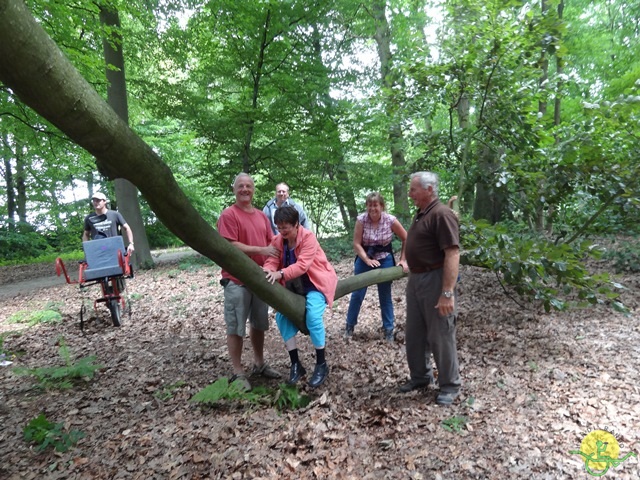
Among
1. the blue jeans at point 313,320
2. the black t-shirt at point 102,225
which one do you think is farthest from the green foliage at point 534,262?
the black t-shirt at point 102,225

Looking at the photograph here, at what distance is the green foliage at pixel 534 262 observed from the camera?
371 centimetres

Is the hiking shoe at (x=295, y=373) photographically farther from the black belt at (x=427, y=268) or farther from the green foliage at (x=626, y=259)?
the green foliage at (x=626, y=259)

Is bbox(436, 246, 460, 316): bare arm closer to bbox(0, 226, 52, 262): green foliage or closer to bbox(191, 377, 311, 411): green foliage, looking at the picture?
bbox(191, 377, 311, 411): green foliage

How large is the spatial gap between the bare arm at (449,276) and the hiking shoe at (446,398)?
723 mm

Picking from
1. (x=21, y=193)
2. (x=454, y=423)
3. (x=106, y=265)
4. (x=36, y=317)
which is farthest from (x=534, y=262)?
(x=21, y=193)

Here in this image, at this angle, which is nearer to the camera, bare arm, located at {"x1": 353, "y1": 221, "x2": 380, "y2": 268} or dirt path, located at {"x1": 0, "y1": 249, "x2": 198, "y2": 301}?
bare arm, located at {"x1": 353, "y1": 221, "x2": 380, "y2": 268}

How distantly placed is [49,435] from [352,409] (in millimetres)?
2317

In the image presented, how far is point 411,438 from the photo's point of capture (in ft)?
8.75

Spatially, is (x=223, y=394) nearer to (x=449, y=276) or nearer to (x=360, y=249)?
(x=449, y=276)

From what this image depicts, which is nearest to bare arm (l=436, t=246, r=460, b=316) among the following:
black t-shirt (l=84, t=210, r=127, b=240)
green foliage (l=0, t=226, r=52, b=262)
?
black t-shirt (l=84, t=210, r=127, b=240)

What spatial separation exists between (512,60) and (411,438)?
4483mm

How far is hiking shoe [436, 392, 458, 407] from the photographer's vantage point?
3.07 metres

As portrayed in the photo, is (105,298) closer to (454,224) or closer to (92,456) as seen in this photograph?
(92,456)

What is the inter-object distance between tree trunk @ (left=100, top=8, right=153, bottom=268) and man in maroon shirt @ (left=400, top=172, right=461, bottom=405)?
9.44 metres
